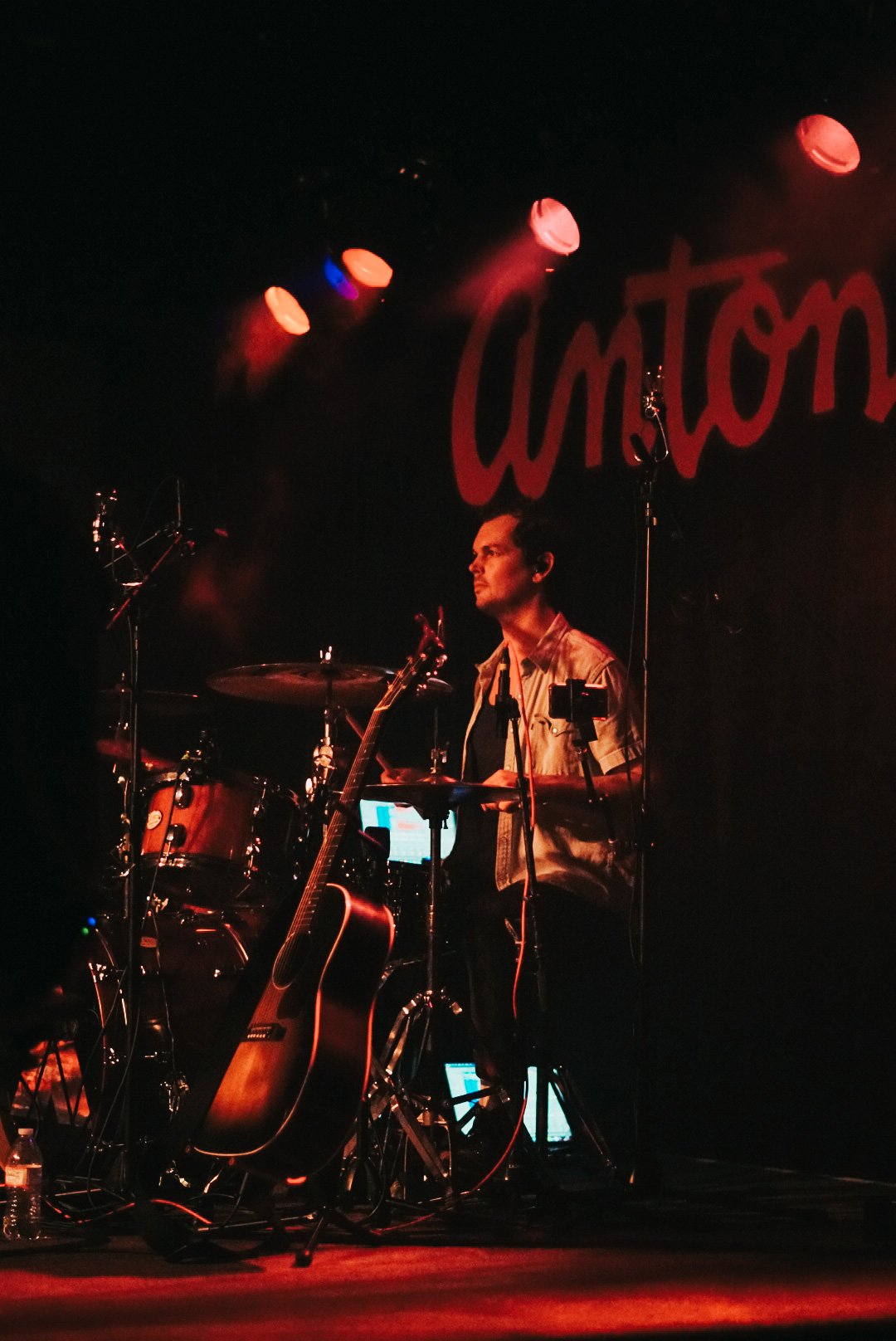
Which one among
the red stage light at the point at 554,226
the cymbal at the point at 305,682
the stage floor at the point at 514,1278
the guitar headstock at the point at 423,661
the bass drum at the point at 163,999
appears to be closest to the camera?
the stage floor at the point at 514,1278

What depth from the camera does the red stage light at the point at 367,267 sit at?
5.97 metres

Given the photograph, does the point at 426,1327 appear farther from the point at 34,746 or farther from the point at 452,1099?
the point at 34,746

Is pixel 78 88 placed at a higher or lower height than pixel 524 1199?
higher

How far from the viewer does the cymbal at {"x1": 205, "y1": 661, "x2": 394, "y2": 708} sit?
450cm

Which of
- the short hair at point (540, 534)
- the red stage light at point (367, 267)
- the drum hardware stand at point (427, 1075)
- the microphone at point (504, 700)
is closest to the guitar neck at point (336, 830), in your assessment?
the drum hardware stand at point (427, 1075)

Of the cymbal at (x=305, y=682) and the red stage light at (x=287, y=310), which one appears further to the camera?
the red stage light at (x=287, y=310)

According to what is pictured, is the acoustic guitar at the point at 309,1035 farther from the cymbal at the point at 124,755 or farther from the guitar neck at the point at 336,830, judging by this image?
the cymbal at the point at 124,755

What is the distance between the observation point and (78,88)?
17.7 ft

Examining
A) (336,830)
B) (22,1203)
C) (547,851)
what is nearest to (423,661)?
(336,830)

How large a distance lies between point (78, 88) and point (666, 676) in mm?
2965

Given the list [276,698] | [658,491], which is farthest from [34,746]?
[276,698]

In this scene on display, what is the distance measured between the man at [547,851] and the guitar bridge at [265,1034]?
2.57ft

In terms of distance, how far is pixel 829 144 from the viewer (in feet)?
15.8

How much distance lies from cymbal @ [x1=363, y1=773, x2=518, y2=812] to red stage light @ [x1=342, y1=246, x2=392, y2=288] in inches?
106
